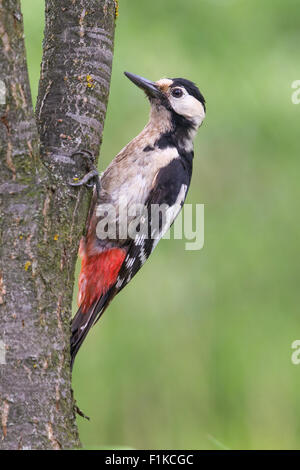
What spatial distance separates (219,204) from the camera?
4.31 m

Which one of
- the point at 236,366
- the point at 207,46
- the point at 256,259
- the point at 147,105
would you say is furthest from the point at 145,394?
the point at 207,46

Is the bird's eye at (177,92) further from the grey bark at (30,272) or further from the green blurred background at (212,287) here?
the grey bark at (30,272)

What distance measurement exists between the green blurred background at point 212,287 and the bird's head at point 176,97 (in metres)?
0.64

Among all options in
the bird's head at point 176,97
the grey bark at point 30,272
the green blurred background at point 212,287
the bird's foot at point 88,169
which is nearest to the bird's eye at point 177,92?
the bird's head at point 176,97

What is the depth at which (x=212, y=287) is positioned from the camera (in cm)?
421

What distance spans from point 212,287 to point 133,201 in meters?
1.18

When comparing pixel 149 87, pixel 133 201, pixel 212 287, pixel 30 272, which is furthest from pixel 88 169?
pixel 212 287

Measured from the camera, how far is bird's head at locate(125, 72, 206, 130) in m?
3.49

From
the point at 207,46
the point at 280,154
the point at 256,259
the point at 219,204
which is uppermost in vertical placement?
the point at 207,46

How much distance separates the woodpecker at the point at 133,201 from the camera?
123 inches

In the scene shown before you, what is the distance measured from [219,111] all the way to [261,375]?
1.60 metres

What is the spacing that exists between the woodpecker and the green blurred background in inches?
30.9

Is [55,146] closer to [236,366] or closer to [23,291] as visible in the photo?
[23,291]

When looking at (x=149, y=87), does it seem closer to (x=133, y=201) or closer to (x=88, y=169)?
(x=133, y=201)
